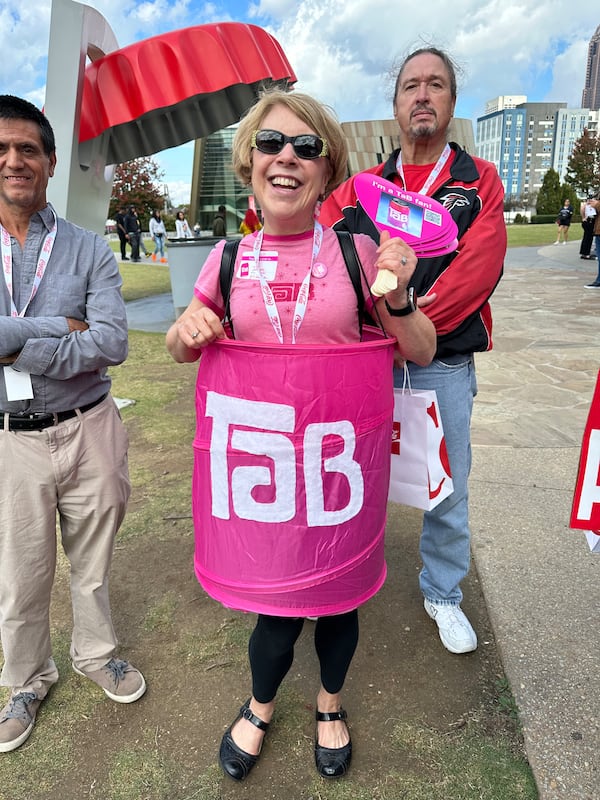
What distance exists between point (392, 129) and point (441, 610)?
59.4 feet

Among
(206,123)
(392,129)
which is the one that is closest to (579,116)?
(392,129)

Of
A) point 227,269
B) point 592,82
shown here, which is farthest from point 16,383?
point 592,82

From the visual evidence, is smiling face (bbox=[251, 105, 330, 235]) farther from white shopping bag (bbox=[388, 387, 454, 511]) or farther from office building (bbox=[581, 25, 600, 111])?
office building (bbox=[581, 25, 600, 111])

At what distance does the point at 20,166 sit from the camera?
1809 mm

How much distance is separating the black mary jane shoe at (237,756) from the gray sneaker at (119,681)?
1.41 ft

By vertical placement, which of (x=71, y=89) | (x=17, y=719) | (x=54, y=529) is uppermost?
(x=71, y=89)

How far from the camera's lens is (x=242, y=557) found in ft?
5.35

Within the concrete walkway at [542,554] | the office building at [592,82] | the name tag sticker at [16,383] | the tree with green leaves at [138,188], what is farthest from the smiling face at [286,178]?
the office building at [592,82]

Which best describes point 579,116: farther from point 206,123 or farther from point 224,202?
point 206,123

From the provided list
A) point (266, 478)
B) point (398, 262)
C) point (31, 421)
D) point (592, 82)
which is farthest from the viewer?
point (592, 82)

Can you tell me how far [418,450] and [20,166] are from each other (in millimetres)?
1583

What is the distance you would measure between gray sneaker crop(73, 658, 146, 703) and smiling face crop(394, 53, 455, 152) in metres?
2.23

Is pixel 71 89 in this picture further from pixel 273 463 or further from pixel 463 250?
pixel 273 463

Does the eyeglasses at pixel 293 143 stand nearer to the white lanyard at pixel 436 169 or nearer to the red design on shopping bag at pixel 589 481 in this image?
the white lanyard at pixel 436 169
